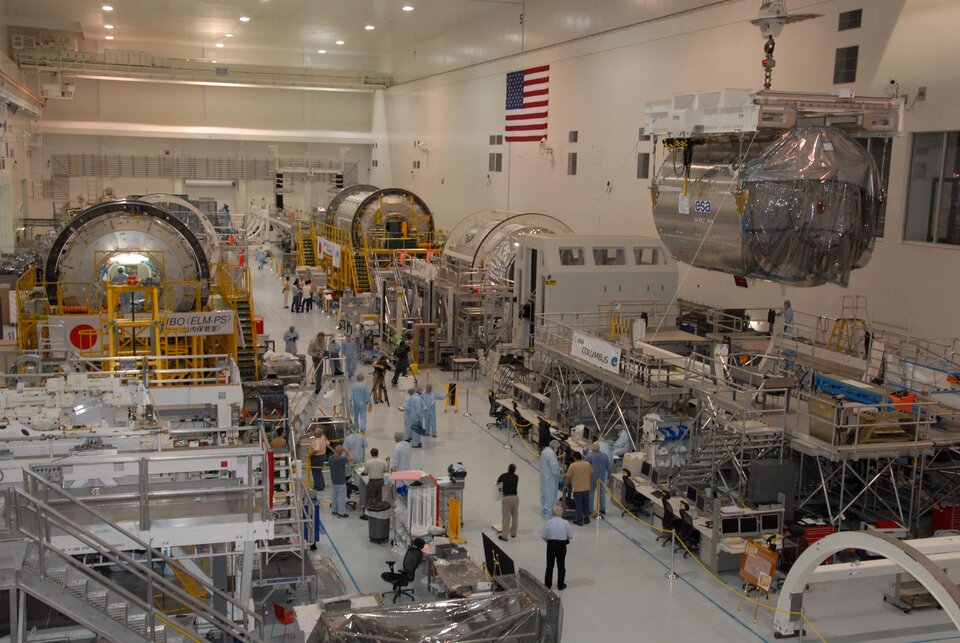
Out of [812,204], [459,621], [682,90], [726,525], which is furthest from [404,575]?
[682,90]

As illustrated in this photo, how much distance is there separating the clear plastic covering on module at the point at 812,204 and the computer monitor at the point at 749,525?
3393mm

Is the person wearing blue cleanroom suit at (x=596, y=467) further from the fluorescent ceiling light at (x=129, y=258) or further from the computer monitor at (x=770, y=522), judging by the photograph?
the fluorescent ceiling light at (x=129, y=258)

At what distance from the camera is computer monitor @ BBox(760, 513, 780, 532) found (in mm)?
11695

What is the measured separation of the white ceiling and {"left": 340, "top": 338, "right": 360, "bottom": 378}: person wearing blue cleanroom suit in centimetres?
1097

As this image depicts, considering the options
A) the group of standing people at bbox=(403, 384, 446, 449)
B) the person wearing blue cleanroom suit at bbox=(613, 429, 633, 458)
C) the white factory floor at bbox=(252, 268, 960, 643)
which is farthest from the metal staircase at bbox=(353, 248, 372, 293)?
the person wearing blue cleanroom suit at bbox=(613, 429, 633, 458)

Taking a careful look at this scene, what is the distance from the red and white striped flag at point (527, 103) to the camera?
27766 millimetres

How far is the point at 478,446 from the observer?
1658cm

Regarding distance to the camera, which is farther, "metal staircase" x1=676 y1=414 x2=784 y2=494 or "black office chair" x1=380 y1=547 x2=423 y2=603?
"metal staircase" x1=676 y1=414 x2=784 y2=494

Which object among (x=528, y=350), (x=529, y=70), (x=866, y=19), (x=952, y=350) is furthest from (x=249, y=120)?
(x=952, y=350)

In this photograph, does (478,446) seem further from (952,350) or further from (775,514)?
(952,350)

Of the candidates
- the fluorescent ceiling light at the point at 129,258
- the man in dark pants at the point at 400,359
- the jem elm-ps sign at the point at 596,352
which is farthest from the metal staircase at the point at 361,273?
the jem elm-ps sign at the point at 596,352

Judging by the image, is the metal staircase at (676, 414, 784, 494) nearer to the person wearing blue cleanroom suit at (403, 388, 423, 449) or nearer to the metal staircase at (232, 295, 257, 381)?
the person wearing blue cleanroom suit at (403, 388, 423, 449)

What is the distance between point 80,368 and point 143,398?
3827mm

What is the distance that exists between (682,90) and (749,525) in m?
12.3
